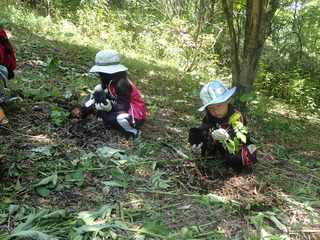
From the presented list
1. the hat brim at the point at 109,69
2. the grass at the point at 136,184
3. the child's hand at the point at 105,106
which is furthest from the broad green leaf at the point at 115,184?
the hat brim at the point at 109,69

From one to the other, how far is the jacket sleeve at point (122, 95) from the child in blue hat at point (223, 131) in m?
1.05

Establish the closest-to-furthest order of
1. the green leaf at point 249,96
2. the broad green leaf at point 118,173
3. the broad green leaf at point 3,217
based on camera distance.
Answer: the broad green leaf at point 3,217
the broad green leaf at point 118,173
the green leaf at point 249,96

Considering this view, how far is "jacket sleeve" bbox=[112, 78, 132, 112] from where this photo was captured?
326 cm

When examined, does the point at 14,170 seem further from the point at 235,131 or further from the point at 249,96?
the point at 249,96

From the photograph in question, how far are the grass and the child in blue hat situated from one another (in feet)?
0.57

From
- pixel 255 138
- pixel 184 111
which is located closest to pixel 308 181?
pixel 255 138

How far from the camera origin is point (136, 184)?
2.34m

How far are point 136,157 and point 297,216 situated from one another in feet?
5.04

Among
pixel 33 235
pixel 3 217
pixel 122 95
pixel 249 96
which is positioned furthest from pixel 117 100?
pixel 249 96

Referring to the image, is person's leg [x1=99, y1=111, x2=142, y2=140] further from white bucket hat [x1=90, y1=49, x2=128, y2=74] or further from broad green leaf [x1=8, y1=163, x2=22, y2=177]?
broad green leaf [x1=8, y1=163, x2=22, y2=177]

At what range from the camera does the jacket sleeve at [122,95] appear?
326cm

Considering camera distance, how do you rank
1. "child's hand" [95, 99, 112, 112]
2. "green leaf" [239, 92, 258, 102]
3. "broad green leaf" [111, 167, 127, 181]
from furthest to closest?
"green leaf" [239, 92, 258, 102], "child's hand" [95, 99, 112, 112], "broad green leaf" [111, 167, 127, 181]

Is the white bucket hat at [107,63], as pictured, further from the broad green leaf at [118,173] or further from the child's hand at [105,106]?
the broad green leaf at [118,173]

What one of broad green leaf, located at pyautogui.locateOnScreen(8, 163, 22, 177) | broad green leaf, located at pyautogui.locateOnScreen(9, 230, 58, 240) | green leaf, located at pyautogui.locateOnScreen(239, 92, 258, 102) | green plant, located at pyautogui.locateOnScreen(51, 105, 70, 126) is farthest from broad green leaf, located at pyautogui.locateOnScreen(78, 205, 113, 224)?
green leaf, located at pyautogui.locateOnScreen(239, 92, 258, 102)
